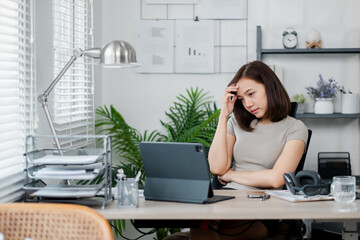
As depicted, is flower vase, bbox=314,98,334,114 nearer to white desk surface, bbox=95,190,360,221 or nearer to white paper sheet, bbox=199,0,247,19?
white paper sheet, bbox=199,0,247,19

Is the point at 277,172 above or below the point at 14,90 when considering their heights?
below

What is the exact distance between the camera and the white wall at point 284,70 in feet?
15.1

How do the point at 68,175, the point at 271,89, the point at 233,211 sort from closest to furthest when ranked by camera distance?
the point at 233,211 → the point at 68,175 → the point at 271,89

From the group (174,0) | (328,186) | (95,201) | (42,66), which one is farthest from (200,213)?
(174,0)

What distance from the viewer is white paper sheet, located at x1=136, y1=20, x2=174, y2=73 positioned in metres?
4.60

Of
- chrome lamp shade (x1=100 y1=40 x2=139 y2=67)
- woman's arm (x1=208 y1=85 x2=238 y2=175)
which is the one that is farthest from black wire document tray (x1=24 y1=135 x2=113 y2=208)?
woman's arm (x1=208 y1=85 x2=238 y2=175)

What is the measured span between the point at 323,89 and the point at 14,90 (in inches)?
101

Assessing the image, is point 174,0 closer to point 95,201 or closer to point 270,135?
point 270,135

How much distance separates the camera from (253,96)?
9.78 ft

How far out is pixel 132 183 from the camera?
243cm

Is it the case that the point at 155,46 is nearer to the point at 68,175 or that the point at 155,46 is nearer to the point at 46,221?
the point at 68,175

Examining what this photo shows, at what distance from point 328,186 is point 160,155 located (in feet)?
2.48

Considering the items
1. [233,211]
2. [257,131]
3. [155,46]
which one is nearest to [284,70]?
[155,46]

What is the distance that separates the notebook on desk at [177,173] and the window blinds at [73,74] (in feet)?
3.12
